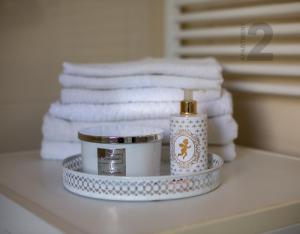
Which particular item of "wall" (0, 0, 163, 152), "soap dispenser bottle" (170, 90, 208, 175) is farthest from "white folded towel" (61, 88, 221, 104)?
"wall" (0, 0, 163, 152)

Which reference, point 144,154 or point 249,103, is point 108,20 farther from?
point 144,154

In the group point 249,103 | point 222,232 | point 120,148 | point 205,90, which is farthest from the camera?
point 249,103

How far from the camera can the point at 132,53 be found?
1.36m

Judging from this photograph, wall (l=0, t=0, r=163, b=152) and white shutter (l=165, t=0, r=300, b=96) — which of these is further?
wall (l=0, t=0, r=163, b=152)

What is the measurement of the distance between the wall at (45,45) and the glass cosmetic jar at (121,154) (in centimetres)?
43

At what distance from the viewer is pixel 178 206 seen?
72cm

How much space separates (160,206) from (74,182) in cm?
14

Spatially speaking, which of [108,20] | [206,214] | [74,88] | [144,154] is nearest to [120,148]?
[144,154]

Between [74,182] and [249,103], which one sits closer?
[74,182]

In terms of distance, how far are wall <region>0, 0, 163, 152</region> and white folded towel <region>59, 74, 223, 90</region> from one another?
0.24 metres

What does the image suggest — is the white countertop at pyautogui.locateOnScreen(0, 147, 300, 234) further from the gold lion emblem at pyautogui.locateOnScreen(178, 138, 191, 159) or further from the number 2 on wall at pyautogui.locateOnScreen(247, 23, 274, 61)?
the number 2 on wall at pyautogui.locateOnScreen(247, 23, 274, 61)

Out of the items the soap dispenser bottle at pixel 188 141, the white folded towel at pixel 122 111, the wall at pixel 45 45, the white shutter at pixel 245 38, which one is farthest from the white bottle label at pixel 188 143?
the wall at pixel 45 45

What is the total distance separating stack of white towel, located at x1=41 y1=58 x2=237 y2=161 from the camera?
38.1 inches

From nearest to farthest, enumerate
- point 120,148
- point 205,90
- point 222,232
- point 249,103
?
point 222,232 → point 120,148 → point 205,90 → point 249,103
